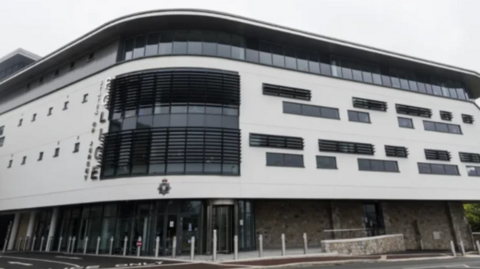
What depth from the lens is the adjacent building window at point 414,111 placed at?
21.9 meters

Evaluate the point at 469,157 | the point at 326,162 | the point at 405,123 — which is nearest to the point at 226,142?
the point at 326,162

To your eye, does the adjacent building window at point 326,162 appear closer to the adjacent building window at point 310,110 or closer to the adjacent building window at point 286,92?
the adjacent building window at point 310,110

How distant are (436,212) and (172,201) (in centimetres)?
1964

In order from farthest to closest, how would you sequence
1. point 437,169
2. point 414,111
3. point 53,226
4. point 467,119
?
point 467,119, point 414,111, point 437,169, point 53,226

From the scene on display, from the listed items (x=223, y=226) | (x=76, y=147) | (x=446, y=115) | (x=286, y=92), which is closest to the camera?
(x=223, y=226)

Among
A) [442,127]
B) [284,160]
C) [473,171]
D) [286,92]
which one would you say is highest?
[286,92]

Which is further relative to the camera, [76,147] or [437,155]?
[437,155]

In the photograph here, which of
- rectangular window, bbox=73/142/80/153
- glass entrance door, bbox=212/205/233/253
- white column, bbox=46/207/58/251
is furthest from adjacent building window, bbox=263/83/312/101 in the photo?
white column, bbox=46/207/58/251

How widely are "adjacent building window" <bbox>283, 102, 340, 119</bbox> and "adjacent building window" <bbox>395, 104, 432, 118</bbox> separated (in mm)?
5727

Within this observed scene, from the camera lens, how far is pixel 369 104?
2084cm

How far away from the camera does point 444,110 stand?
77.6 ft

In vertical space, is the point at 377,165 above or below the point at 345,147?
below

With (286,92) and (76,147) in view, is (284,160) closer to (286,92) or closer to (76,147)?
(286,92)

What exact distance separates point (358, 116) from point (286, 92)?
18.4 feet
